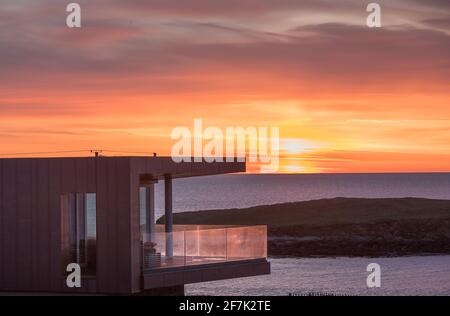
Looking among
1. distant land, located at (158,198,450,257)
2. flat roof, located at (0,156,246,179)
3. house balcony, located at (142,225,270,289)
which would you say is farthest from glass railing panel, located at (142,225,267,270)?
distant land, located at (158,198,450,257)

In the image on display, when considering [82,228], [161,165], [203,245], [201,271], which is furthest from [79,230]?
[203,245]

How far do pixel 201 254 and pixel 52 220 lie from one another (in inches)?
175

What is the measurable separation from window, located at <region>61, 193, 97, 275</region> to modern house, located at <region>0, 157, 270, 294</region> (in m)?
0.02

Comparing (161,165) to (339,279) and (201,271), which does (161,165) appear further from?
(339,279)

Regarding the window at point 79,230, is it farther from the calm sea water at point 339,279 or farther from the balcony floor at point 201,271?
the calm sea water at point 339,279

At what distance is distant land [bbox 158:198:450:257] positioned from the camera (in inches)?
2958

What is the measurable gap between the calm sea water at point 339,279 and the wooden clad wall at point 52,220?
26.8m

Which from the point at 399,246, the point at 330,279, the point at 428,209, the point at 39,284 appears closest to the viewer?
the point at 39,284

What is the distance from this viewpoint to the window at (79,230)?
69.7 feet

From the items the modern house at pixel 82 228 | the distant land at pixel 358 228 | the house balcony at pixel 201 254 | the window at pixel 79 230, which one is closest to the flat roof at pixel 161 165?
the modern house at pixel 82 228

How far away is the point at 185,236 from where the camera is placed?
23062mm
